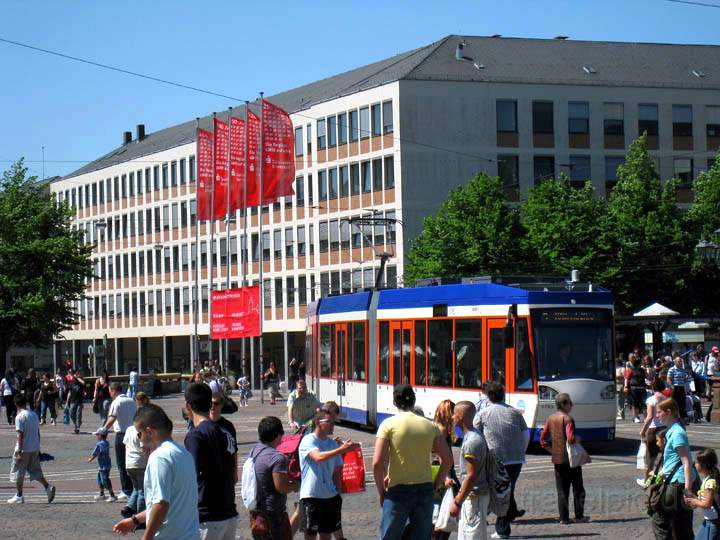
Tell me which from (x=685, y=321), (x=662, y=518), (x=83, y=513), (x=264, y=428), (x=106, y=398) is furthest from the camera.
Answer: (x=685, y=321)

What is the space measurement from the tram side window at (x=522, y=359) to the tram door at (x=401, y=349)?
4.09 m

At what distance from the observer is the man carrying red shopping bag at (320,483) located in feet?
40.3

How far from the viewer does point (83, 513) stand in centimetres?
1900

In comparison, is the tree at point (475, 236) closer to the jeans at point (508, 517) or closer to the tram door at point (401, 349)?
the tram door at point (401, 349)

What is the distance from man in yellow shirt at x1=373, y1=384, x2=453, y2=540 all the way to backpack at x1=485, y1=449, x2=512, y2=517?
6.01 ft

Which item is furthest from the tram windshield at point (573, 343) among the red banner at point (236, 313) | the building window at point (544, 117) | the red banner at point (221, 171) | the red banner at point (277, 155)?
the building window at point (544, 117)

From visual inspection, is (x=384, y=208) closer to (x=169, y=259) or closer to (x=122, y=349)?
(x=169, y=259)

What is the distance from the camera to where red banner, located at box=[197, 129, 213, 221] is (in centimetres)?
5450

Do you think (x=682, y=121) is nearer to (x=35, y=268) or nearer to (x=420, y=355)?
(x=35, y=268)

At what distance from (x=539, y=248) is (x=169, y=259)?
40.7 meters

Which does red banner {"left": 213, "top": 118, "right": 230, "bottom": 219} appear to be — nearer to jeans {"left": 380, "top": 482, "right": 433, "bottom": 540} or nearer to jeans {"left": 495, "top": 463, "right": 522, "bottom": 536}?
jeans {"left": 495, "top": 463, "right": 522, "bottom": 536}

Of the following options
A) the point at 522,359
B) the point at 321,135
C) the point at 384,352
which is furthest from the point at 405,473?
the point at 321,135

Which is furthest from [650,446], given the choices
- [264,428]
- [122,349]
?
[122,349]

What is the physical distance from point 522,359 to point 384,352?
5848mm
